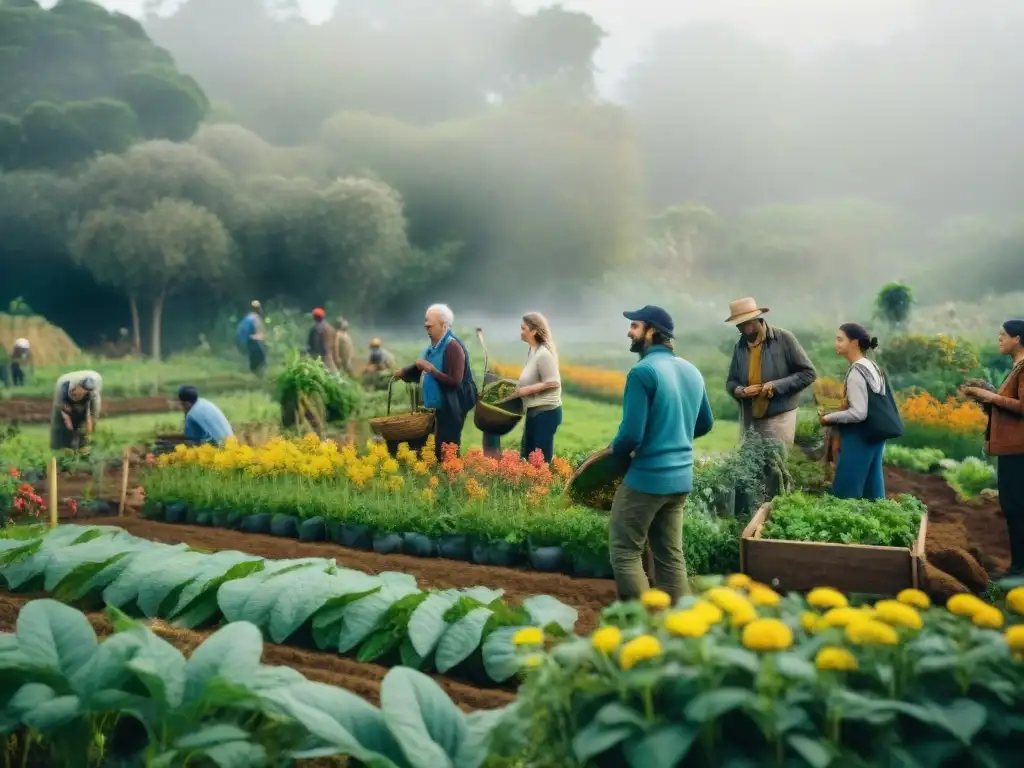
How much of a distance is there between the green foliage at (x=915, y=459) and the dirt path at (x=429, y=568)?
5396mm

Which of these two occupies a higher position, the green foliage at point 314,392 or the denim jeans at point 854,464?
the green foliage at point 314,392

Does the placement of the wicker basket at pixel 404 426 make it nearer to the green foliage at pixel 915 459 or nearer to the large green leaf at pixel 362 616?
the large green leaf at pixel 362 616

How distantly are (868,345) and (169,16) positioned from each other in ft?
39.5

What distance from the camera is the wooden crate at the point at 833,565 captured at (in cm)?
538

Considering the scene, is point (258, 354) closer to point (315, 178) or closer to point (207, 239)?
point (207, 239)

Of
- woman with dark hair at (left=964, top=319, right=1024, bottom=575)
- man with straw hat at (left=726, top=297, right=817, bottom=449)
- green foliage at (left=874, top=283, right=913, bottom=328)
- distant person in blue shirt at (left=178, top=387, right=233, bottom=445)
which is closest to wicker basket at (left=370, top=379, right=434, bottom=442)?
distant person in blue shirt at (left=178, top=387, right=233, bottom=445)

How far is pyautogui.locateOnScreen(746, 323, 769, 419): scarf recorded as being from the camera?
22.8 feet

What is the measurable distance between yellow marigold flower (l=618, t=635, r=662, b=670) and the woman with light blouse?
5122 millimetres

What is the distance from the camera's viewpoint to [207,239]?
45.6ft

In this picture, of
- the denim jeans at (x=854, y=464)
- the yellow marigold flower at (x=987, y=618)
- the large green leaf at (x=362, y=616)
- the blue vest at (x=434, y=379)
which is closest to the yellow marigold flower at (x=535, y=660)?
the yellow marigold flower at (x=987, y=618)

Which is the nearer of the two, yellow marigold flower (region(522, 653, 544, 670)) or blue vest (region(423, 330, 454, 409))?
yellow marigold flower (region(522, 653, 544, 670))

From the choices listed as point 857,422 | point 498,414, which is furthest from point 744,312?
point 498,414

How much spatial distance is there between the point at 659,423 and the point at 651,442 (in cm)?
10

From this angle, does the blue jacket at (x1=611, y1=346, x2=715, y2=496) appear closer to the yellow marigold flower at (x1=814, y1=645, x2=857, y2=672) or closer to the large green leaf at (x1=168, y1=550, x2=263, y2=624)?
the large green leaf at (x1=168, y1=550, x2=263, y2=624)
